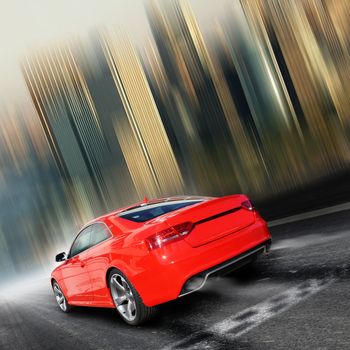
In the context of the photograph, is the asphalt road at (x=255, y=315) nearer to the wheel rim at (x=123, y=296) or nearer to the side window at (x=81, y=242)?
→ the wheel rim at (x=123, y=296)

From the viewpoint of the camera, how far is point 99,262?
5.38 meters

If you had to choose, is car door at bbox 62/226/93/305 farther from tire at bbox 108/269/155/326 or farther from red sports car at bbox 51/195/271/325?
tire at bbox 108/269/155/326

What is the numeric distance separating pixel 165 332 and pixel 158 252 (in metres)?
0.78

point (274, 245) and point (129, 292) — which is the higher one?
point (129, 292)

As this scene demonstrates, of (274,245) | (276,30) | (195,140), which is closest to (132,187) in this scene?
(195,140)

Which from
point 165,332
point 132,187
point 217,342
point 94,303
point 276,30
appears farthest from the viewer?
point 132,187

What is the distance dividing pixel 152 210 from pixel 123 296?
3.50 feet

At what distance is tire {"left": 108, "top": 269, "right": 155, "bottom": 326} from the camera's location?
15.4ft

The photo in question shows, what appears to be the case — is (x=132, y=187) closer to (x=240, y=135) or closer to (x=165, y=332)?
(x=240, y=135)

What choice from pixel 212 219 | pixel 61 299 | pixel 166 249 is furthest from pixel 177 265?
pixel 61 299

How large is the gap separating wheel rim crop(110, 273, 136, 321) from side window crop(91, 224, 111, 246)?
0.56 meters

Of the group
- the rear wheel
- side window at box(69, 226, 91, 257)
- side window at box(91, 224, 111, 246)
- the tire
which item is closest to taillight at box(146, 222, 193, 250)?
the tire

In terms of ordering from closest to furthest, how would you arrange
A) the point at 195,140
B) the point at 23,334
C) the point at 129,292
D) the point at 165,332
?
the point at 165,332 → the point at 129,292 → the point at 23,334 → the point at 195,140

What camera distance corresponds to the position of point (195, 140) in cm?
10125
